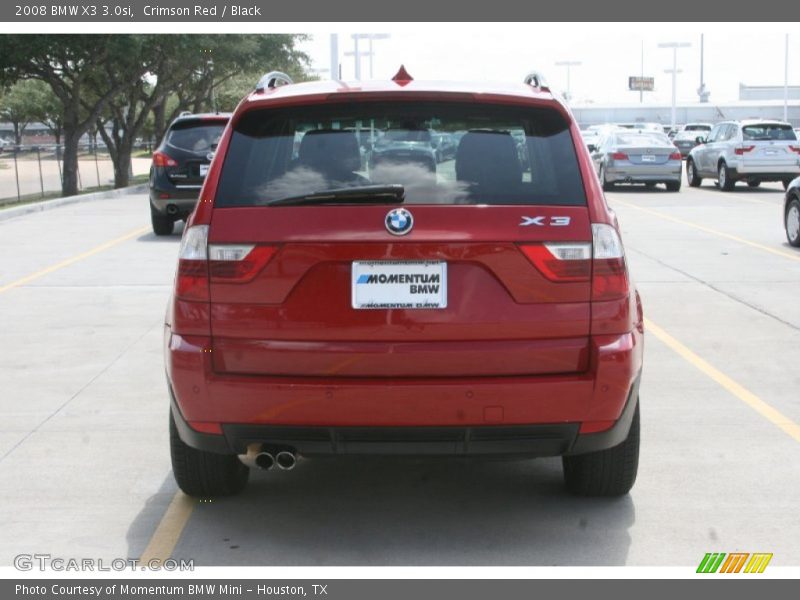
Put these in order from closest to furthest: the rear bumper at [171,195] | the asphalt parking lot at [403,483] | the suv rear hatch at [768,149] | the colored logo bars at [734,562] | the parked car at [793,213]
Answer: the colored logo bars at [734,562] < the asphalt parking lot at [403,483] < the parked car at [793,213] < the rear bumper at [171,195] < the suv rear hatch at [768,149]

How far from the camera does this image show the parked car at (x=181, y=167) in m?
17.7

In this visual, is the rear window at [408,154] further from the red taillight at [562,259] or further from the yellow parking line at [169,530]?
the yellow parking line at [169,530]

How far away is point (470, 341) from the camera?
441 cm

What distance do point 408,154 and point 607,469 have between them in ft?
5.34

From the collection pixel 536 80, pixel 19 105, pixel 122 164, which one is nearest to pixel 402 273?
pixel 536 80

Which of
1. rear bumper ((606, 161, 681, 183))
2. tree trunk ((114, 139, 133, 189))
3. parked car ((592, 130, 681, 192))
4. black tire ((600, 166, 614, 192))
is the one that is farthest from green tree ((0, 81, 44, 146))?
rear bumper ((606, 161, 681, 183))

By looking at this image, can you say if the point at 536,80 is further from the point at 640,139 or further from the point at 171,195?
the point at 640,139

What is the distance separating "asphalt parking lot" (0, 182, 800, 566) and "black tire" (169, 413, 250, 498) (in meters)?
0.07

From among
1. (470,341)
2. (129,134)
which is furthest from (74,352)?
(129,134)

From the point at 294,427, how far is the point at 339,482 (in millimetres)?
1241

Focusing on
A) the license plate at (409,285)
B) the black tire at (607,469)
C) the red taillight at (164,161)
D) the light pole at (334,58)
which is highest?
the light pole at (334,58)

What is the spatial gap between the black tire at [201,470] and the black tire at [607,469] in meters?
1.48

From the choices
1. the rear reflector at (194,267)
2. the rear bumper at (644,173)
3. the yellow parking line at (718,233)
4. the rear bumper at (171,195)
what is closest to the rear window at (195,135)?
the rear bumper at (171,195)

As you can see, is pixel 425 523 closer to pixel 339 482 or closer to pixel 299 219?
pixel 339 482
